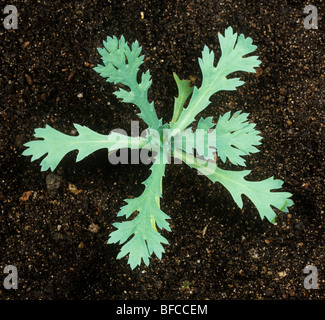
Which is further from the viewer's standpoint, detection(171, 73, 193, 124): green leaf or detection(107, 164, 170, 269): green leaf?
detection(171, 73, 193, 124): green leaf

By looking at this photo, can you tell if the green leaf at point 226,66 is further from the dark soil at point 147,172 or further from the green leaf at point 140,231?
the green leaf at point 140,231

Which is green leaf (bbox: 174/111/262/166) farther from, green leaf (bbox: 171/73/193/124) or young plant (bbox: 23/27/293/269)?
green leaf (bbox: 171/73/193/124)

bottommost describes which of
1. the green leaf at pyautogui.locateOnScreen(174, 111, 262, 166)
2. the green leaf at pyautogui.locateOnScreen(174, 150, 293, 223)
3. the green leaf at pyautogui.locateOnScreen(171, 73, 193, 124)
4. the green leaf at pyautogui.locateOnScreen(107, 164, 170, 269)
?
the green leaf at pyautogui.locateOnScreen(107, 164, 170, 269)

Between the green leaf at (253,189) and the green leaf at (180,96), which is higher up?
the green leaf at (180,96)

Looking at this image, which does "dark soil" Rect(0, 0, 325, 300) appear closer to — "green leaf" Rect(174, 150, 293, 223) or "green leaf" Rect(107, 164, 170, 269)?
"green leaf" Rect(174, 150, 293, 223)

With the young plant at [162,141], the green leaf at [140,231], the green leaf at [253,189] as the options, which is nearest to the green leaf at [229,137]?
the young plant at [162,141]

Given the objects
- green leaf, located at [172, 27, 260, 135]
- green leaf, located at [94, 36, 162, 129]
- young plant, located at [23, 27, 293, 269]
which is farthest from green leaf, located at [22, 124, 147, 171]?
green leaf, located at [172, 27, 260, 135]

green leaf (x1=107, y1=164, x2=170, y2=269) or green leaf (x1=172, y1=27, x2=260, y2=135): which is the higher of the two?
green leaf (x1=172, y1=27, x2=260, y2=135)

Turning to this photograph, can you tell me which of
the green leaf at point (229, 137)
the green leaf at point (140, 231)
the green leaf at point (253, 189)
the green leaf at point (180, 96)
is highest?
the green leaf at point (180, 96)
